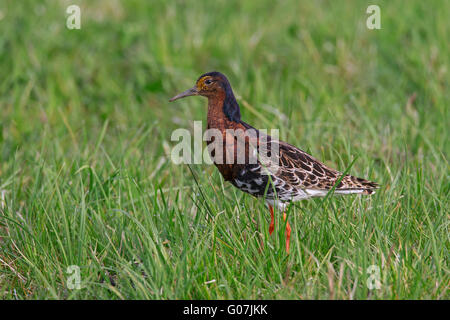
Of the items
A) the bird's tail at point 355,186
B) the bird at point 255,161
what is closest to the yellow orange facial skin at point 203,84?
the bird at point 255,161

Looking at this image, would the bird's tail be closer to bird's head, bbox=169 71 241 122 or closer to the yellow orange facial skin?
bird's head, bbox=169 71 241 122

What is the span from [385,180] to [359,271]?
5.02 feet

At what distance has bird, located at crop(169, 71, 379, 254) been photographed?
433cm

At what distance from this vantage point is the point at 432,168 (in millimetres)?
5527

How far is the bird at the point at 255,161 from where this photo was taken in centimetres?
433

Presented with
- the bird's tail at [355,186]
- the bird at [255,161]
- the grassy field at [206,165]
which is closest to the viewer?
the grassy field at [206,165]

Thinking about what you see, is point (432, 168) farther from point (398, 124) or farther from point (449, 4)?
point (449, 4)

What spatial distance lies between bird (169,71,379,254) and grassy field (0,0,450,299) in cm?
16

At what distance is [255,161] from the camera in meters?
4.38

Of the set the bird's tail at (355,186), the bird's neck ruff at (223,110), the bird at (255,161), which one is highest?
the bird's neck ruff at (223,110)

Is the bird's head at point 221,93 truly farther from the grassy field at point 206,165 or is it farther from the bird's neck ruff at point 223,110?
the grassy field at point 206,165

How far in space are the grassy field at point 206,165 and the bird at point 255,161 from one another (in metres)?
0.16

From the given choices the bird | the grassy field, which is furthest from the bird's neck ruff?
the grassy field
